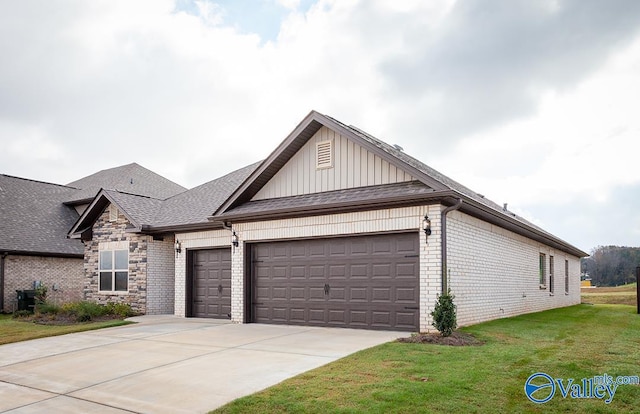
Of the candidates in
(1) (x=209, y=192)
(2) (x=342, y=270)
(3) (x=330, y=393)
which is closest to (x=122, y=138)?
(1) (x=209, y=192)

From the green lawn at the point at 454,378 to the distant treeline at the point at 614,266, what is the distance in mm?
60088

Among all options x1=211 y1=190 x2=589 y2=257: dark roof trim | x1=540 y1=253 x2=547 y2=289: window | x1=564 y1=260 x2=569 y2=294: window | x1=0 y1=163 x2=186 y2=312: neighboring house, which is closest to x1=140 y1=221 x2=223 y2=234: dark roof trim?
x1=211 y1=190 x2=589 y2=257: dark roof trim

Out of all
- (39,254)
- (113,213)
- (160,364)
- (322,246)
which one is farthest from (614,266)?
(160,364)

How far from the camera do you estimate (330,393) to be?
6391 mm

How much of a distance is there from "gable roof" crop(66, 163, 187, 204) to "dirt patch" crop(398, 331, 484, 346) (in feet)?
69.2

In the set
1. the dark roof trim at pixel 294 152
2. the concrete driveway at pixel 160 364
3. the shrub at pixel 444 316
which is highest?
the dark roof trim at pixel 294 152

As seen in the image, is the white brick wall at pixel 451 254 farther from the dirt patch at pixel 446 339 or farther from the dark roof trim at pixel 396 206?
the dirt patch at pixel 446 339

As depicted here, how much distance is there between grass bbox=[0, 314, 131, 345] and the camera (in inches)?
506

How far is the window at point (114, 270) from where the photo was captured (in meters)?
18.6

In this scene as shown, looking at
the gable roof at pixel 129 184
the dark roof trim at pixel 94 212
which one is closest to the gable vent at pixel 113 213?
the dark roof trim at pixel 94 212

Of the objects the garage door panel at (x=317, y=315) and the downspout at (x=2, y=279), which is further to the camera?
the downspout at (x=2, y=279)

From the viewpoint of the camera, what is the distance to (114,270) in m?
19.0

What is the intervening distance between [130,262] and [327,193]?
8.67 metres

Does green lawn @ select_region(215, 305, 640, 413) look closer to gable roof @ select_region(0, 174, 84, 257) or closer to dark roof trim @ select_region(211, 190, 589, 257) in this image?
dark roof trim @ select_region(211, 190, 589, 257)
